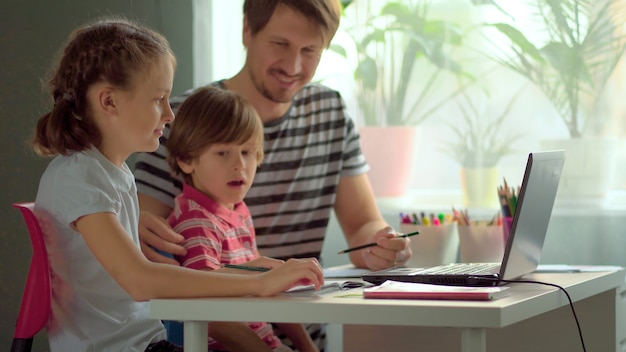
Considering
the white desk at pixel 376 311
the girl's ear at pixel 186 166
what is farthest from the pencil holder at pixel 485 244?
the girl's ear at pixel 186 166

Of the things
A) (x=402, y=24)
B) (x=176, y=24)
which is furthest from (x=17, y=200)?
(x=402, y=24)

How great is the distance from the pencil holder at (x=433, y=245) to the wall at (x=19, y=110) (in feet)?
2.82

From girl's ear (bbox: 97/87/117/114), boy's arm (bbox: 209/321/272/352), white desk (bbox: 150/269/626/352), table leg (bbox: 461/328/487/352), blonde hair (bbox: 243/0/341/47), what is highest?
blonde hair (bbox: 243/0/341/47)

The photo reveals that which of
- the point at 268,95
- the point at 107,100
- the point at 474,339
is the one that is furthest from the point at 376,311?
the point at 268,95

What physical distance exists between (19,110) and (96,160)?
573mm

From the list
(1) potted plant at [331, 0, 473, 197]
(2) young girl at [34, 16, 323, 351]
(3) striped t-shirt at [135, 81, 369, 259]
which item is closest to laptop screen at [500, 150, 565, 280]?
(2) young girl at [34, 16, 323, 351]

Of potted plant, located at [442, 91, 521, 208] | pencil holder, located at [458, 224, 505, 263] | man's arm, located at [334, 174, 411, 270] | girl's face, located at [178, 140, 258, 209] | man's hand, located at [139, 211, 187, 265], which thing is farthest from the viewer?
potted plant, located at [442, 91, 521, 208]

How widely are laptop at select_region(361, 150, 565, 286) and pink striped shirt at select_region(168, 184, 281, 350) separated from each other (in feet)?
1.02

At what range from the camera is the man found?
2166 mm

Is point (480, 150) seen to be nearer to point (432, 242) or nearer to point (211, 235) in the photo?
point (432, 242)

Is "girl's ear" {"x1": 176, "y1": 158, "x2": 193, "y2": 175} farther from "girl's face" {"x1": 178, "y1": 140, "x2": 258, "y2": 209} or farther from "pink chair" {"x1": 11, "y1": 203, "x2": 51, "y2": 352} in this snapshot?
"pink chair" {"x1": 11, "y1": 203, "x2": 51, "y2": 352}

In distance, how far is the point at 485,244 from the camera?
7.07ft

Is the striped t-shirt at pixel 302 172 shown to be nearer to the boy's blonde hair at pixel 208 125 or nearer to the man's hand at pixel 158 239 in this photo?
the boy's blonde hair at pixel 208 125

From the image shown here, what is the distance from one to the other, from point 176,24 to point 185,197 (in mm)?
874
